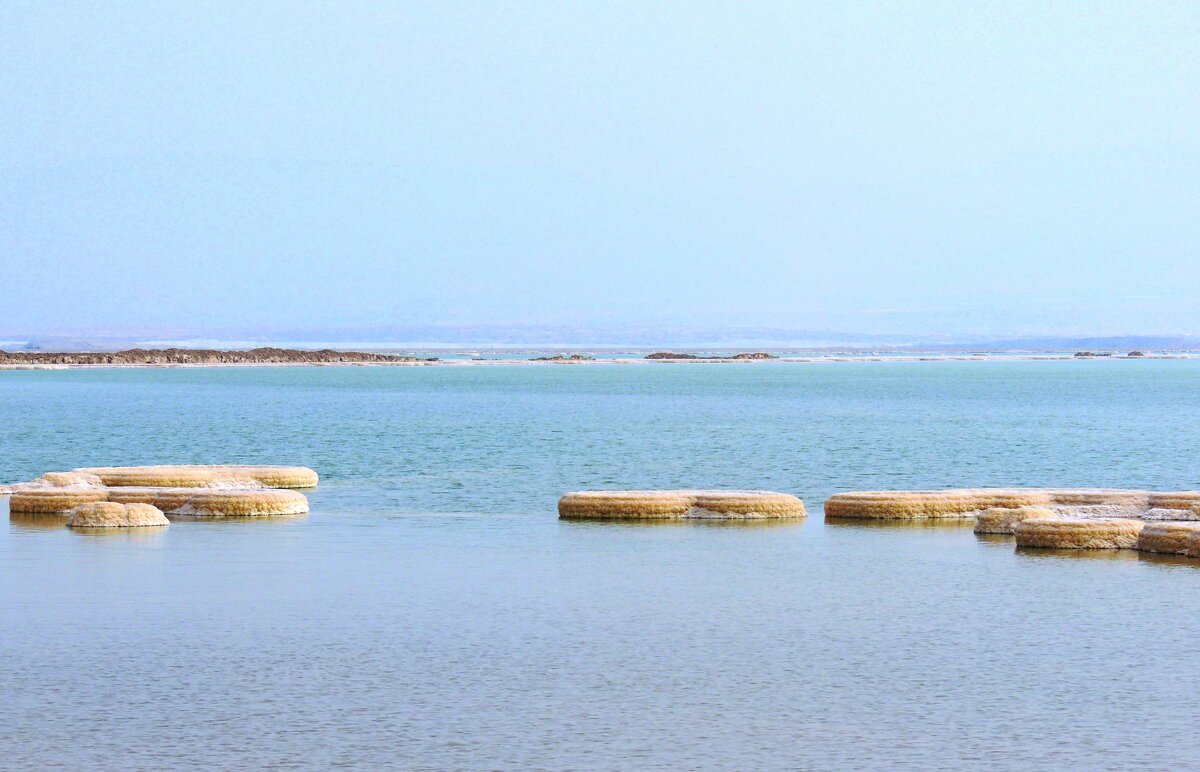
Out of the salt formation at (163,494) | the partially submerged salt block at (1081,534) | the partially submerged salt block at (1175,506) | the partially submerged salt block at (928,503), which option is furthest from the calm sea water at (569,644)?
the partially submerged salt block at (1175,506)

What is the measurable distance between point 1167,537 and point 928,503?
A: 788 centimetres

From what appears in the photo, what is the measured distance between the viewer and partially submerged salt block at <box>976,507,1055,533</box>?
36875mm

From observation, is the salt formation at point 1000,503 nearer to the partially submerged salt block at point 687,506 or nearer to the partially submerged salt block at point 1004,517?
the partially submerged salt block at point 1004,517

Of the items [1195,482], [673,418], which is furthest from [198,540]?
[673,418]

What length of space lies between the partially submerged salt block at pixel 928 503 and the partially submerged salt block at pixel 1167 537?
575 centimetres

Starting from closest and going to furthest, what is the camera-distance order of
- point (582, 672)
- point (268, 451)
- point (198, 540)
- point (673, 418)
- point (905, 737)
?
point (905, 737) < point (582, 672) < point (198, 540) < point (268, 451) < point (673, 418)

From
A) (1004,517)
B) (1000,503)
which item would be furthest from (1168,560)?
(1000,503)

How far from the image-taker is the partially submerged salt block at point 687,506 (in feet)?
130

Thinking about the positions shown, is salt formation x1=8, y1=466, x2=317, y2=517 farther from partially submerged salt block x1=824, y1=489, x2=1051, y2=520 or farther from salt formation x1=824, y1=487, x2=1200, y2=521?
salt formation x1=824, y1=487, x2=1200, y2=521

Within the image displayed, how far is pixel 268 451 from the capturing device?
75125 mm

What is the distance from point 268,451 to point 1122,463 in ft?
118

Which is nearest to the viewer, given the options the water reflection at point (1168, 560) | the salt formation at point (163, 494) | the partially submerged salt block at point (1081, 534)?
the water reflection at point (1168, 560)

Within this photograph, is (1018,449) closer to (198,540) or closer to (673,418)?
(673,418)

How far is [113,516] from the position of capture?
123 feet
